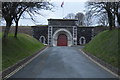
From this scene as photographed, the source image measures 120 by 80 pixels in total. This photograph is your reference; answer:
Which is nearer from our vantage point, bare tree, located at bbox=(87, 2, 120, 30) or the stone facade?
bare tree, located at bbox=(87, 2, 120, 30)

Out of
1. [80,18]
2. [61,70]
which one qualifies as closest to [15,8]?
[61,70]

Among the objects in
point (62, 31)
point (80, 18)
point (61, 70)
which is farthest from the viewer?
point (80, 18)

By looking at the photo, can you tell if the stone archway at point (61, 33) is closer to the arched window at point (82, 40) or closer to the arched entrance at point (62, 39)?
the arched entrance at point (62, 39)

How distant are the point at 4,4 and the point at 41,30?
35.4m

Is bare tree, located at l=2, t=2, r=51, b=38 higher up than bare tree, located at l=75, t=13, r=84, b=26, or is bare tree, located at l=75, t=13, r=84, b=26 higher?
bare tree, located at l=75, t=13, r=84, b=26

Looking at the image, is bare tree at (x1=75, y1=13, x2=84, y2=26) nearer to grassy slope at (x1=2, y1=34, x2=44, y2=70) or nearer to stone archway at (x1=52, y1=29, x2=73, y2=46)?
stone archway at (x1=52, y1=29, x2=73, y2=46)

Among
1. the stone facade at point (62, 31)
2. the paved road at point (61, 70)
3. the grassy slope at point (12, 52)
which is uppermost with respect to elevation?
the stone facade at point (62, 31)

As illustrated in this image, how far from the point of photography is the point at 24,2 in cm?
2370

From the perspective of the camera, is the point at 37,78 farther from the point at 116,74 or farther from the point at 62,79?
the point at 116,74

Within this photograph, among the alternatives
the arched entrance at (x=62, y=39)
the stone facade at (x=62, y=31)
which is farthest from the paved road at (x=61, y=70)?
the arched entrance at (x=62, y=39)

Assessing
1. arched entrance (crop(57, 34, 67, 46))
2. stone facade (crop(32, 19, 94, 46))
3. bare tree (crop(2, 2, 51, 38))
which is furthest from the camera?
arched entrance (crop(57, 34, 67, 46))

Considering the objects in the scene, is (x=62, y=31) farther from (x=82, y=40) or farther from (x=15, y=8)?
(x=15, y=8)

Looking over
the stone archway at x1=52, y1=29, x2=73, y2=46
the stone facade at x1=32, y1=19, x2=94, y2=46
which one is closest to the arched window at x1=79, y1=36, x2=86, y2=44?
the stone facade at x1=32, y1=19, x2=94, y2=46

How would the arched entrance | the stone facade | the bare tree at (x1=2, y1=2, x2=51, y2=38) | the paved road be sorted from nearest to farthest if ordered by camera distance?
1. the paved road
2. the bare tree at (x1=2, y1=2, x2=51, y2=38)
3. the stone facade
4. the arched entrance
